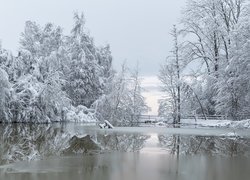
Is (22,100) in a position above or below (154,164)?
above

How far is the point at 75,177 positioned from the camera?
8250mm

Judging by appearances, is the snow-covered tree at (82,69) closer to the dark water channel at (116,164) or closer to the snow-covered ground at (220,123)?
the snow-covered ground at (220,123)

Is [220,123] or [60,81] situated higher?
[60,81]

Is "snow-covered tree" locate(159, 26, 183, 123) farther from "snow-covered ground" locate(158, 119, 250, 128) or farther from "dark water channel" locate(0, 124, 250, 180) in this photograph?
"dark water channel" locate(0, 124, 250, 180)

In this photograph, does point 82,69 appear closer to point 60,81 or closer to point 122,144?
point 60,81

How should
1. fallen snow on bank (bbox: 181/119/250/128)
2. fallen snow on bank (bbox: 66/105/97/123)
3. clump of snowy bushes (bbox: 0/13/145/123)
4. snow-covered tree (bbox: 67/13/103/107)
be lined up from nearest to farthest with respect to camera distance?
fallen snow on bank (bbox: 181/119/250/128) < clump of snowy bushes (bbox: 0/13/145/123) < fallen snow on bank (bbox: 66/105/97/123) < snow-covered tree (bbox: 67/13/103/107)

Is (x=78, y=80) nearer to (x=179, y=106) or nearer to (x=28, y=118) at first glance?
(x=179, y=106)

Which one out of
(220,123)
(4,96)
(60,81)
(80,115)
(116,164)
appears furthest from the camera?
(80,115)

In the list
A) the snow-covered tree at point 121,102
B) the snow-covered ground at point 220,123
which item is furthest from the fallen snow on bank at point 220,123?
the snow-covered tree at point 121,102

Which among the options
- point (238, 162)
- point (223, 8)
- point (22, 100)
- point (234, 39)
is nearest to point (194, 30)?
point (223, 8)

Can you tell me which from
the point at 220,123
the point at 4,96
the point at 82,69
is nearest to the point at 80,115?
the point at 82,69

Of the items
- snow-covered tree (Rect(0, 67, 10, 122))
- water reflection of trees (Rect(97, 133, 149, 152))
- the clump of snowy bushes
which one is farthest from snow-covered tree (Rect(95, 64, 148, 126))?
water reflection of trees (Rect(97, 133, 149, 152))

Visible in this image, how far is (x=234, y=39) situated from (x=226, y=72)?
3.10 m

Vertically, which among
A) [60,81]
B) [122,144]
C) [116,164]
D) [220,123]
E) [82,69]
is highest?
[82,69]
